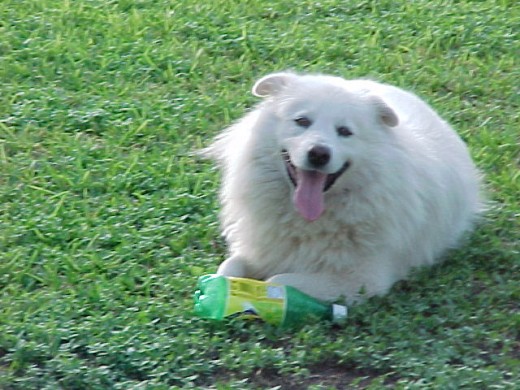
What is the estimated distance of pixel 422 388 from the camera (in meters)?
4.69

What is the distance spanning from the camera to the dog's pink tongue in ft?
17.8

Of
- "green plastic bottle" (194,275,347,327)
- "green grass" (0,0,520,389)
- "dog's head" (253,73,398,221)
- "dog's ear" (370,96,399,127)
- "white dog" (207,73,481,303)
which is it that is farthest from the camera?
"dog's ear" (370,96,399,127)

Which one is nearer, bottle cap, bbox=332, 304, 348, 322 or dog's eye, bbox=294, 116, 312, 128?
bottle cap, bbox=332, 304, 348, 322

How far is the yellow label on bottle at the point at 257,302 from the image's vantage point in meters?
5.19

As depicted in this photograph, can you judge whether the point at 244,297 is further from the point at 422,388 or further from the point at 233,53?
the point at 233,53

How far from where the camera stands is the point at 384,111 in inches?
219

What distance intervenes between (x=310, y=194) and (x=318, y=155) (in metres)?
0.24

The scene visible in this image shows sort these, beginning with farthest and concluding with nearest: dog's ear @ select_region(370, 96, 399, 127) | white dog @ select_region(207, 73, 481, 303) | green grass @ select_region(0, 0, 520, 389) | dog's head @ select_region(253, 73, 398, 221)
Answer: dog's ear @ select_region(370, 96, 399, 127) → white dog @ select_region(207, 73, 481, 303) → dog's head @ select_region(253, 73, 398, 221) → green grass @ select_region(0, 0, 520, 389)

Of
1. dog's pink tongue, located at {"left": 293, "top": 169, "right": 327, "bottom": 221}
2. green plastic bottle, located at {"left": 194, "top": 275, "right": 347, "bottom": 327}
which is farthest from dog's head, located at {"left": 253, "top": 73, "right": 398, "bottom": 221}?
green plastic bottle, located at {"left": 194, "top": 275, "right": 347, "bottom": 327}

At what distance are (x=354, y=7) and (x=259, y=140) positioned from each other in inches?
154

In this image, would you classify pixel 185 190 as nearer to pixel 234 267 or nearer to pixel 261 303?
pixel 234 267

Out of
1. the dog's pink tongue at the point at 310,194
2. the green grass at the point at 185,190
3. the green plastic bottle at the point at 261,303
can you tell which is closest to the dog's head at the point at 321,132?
the dog's pink tongue at the point at 310,194

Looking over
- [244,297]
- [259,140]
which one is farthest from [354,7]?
[244,297]

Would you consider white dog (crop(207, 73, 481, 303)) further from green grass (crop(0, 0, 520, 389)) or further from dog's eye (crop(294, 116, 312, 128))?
green grass (crop(0, 0, 520, 389))
